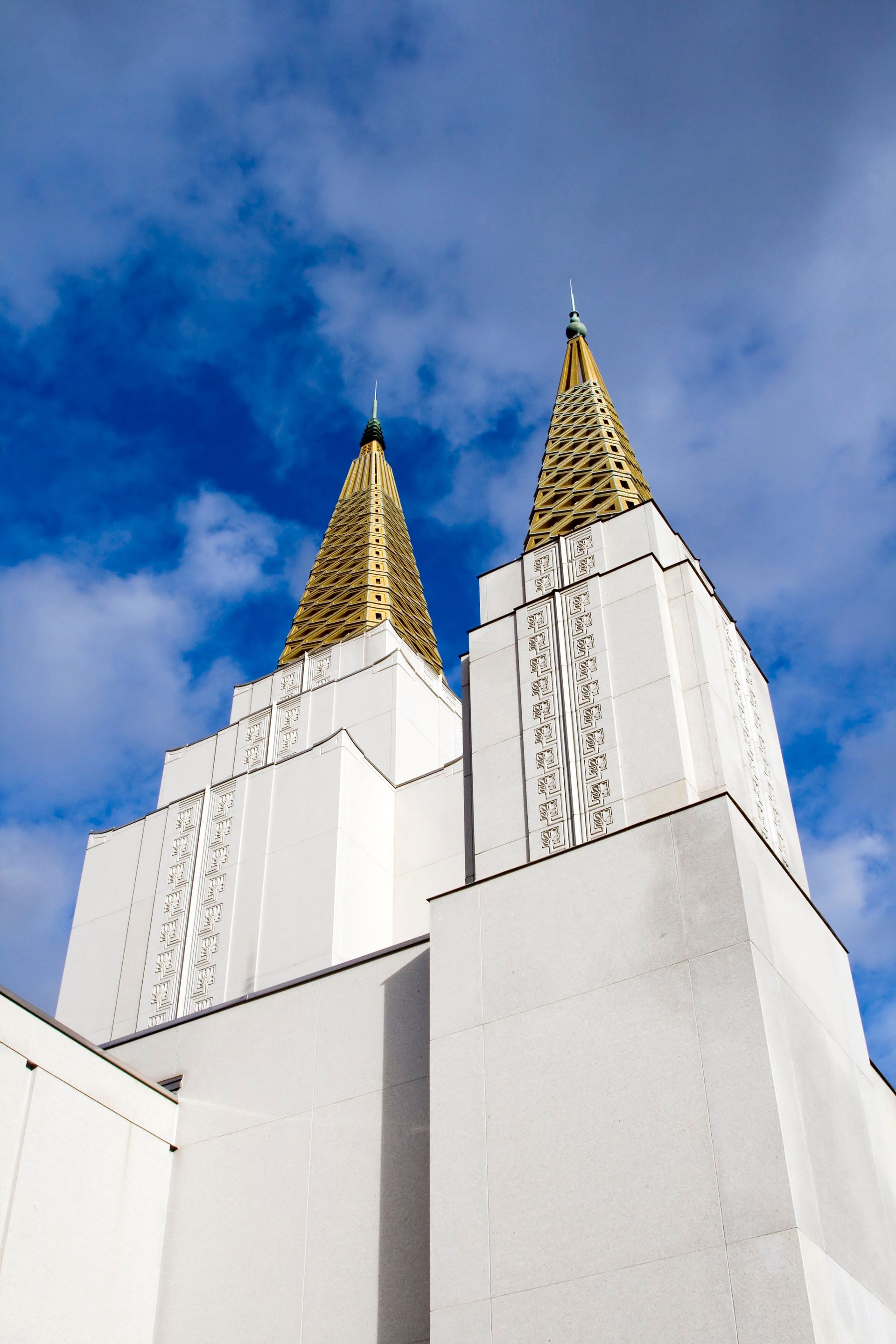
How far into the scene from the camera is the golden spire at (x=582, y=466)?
20797 millimetres

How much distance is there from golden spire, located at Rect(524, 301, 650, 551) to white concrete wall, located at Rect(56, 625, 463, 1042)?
6.42 metres

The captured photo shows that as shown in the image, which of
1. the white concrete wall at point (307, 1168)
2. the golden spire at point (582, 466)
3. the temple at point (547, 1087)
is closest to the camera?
the temple at point (547, 1087)

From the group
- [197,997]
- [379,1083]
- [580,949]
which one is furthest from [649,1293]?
[197,997]

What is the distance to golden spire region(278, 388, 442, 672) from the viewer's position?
33094 millimetres

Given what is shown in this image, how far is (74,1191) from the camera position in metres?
13.3

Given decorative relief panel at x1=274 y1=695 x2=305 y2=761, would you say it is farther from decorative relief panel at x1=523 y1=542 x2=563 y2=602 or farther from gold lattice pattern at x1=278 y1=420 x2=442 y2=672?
decorative relief panel at x1=523 y1=542 x2=563 y2=602

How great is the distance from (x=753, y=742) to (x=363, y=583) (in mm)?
18866

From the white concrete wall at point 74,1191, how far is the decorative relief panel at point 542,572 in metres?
8.71

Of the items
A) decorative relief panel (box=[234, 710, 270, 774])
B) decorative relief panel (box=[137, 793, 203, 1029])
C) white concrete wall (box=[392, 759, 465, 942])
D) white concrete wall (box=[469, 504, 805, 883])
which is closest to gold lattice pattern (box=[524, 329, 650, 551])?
white concrete wall (box=[469, 504, 805, 883])

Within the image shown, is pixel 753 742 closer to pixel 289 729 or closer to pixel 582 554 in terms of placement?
pixel 582 554

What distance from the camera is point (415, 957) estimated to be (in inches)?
582

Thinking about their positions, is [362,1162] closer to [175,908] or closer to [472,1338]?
[472,1338]

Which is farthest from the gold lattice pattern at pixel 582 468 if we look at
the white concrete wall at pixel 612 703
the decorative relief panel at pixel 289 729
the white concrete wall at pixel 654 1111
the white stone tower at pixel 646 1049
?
the decorative relief panel at pixel 289 729

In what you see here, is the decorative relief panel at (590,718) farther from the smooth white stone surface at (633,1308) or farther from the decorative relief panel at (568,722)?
the smooth white stone surface at (633,1308)
